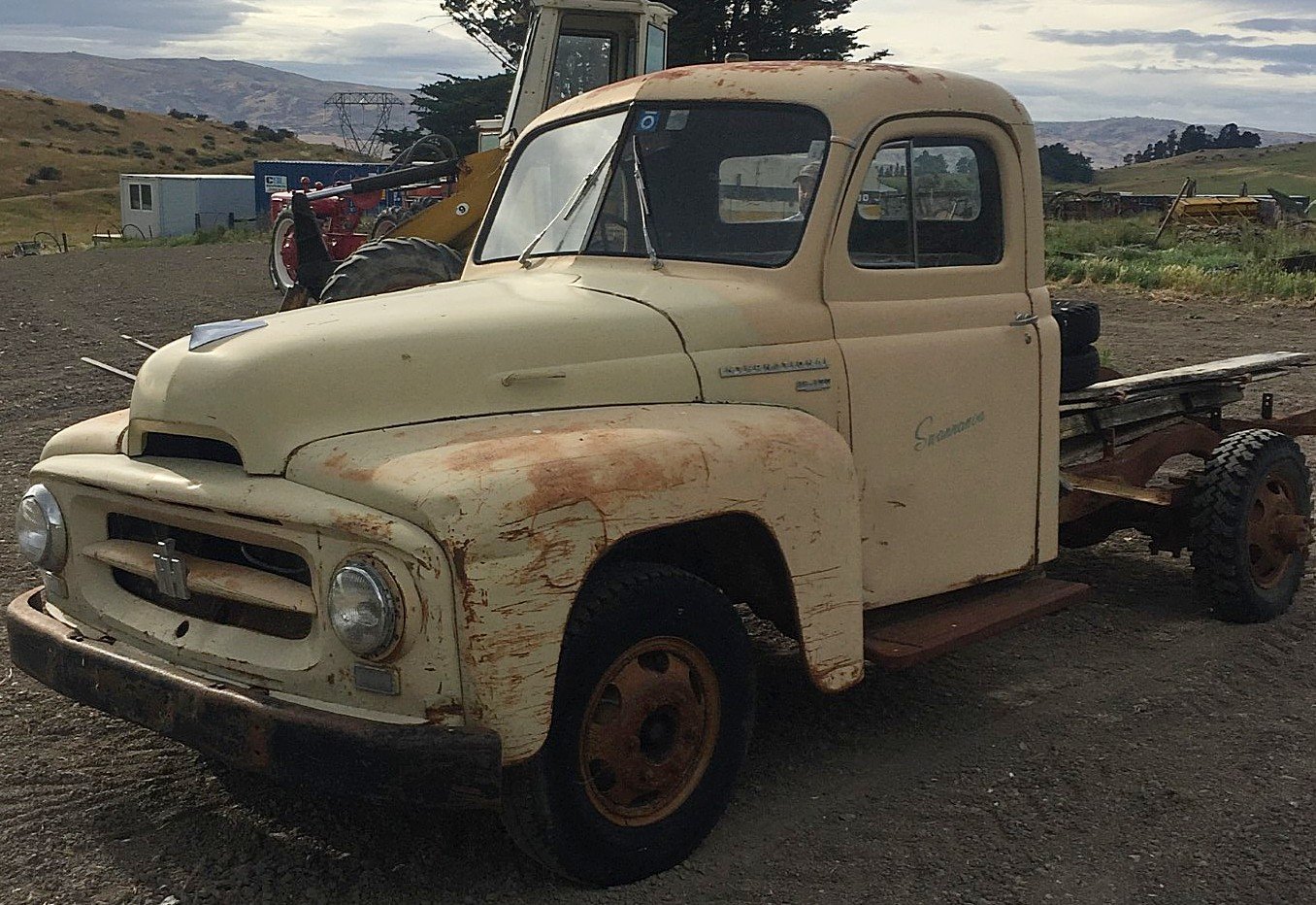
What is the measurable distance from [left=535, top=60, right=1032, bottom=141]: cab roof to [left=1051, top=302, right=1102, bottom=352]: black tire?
113cm

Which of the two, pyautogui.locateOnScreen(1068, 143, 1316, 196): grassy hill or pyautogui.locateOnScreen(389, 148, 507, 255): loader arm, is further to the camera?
pyautogui.locateOnScreen(1068, 143, 1316, 196): grassy hill

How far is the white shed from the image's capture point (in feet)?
163

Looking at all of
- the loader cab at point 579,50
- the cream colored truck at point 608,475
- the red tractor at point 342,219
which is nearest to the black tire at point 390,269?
the loader cab at point 579,50

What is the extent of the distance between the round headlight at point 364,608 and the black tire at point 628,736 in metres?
0.40

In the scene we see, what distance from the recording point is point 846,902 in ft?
10.8

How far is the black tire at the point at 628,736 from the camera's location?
3127 millimetres

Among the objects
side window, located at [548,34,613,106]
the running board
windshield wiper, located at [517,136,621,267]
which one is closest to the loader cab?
side window, located at [548,34,613,106]

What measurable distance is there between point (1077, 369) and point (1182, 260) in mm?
18281

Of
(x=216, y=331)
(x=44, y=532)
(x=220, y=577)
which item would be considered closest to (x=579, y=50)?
(x=216, y=331)

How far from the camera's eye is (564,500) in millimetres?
3014

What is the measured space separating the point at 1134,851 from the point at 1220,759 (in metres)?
0.76

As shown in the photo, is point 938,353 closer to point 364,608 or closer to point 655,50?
point 364,608

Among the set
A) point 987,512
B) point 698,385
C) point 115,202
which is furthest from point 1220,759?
point 115,202

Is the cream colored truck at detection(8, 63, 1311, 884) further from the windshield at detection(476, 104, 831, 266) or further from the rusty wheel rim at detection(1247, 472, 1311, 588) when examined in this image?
the rusty wheel rim at detection(1247, 472, 1311, 588)
